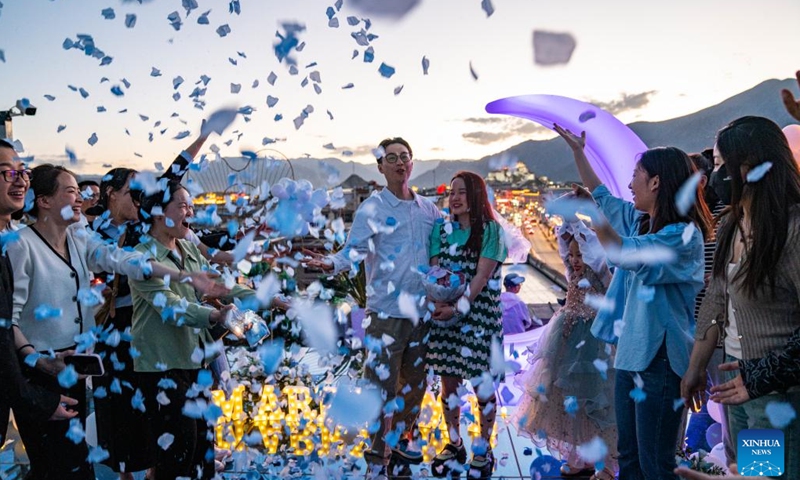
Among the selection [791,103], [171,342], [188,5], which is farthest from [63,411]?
[791,103]

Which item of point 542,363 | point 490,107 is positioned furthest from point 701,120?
point 542,363

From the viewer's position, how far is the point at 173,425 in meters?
2.42

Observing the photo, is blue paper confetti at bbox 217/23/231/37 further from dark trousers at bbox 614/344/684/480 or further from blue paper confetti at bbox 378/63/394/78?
dark trousers at bbox 614/344/684/480

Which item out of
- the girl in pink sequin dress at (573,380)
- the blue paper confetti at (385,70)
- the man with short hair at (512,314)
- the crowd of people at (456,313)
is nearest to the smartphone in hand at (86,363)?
the crowd of people at (456,313)

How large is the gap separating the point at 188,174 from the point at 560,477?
2310 millimetres

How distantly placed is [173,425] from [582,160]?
1997 millimetres

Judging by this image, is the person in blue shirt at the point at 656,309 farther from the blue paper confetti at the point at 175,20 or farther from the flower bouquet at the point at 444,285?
the blue paper confetti at the point at 175,20

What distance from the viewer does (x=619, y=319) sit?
7.84 feet

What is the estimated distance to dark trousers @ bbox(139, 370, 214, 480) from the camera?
242 cm

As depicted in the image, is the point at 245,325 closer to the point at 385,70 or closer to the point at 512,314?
the point at 385,70

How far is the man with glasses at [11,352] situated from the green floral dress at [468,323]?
5.39 feet

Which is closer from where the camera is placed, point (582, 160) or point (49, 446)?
point (49, 446)

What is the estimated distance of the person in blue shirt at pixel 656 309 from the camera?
2.02 metres

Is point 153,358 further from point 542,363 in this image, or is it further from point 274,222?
point 542,363
